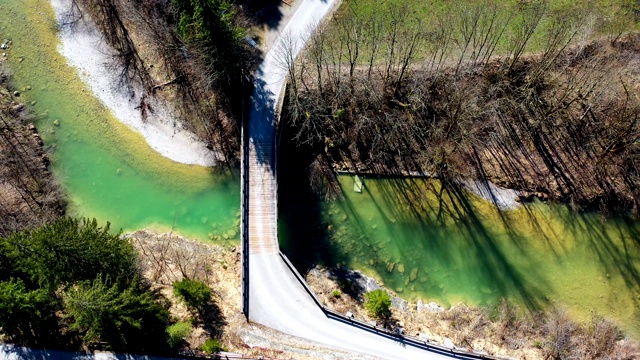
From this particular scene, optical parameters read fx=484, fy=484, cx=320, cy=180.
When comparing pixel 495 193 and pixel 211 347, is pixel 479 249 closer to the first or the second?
pixel 495 193

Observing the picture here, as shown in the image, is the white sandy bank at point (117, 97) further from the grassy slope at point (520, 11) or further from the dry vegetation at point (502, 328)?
the grassy slope at point (520, 11)

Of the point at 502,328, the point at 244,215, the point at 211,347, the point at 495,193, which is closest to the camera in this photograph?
the point at 211,347

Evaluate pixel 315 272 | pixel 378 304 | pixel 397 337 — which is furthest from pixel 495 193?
pixel 315 272

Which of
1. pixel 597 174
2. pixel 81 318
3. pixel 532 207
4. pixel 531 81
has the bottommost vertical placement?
A: pixel 81 318

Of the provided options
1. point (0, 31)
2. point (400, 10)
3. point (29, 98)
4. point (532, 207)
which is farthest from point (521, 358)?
point (0, 31)

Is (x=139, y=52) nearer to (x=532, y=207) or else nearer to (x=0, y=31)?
(x=0, y=31)

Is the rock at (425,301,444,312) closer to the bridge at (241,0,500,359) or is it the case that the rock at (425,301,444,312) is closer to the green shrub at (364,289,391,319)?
the green shrub at (364,289,391,319)

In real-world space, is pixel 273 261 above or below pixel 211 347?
above

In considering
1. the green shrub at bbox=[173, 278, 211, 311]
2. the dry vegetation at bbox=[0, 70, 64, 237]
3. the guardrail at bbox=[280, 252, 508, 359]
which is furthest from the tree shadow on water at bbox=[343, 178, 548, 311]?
the dry vegetation at bbox=[0, 70, 64, 237]
